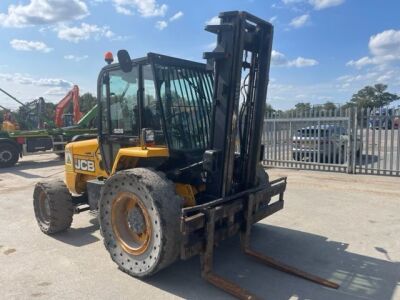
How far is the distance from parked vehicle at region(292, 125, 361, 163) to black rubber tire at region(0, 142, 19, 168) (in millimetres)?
11507

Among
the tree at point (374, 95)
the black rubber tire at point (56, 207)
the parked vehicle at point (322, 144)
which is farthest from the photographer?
the tree at point (374, 95)

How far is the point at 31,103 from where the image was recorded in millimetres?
18719

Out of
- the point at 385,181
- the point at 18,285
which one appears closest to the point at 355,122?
the point at 385,181

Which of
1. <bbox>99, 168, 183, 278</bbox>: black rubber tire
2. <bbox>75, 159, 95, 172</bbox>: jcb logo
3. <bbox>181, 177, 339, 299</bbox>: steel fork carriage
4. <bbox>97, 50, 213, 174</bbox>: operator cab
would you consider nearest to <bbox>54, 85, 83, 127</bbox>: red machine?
<bbox>75, 159, 95, 172</bbox>: jcb logo

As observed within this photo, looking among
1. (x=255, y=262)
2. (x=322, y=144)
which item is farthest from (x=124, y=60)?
(x=322, y=144)

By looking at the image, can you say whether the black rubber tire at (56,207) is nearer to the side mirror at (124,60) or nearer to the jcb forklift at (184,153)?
the jcb forklift at (184,153)

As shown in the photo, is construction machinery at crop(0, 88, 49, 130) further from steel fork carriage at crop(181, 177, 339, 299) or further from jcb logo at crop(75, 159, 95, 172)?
steel fork carriage at crop(181, 177, 339, 299)

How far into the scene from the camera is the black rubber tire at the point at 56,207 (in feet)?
18.5

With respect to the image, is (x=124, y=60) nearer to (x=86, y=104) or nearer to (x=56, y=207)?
(x=56, y=207)

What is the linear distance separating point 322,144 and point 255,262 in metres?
8.23

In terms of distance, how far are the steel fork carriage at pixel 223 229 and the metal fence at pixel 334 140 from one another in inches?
290

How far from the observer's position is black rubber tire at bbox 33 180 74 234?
565cm

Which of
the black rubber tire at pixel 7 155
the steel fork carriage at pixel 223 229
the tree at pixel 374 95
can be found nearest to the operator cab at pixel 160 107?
the steel fork carriage at pixel 223 229

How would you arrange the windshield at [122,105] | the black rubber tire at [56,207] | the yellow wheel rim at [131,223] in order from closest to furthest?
the yellow wheel rim at [131,223]
the windshield at [122,105]
the black rubber tire at [56,207]
